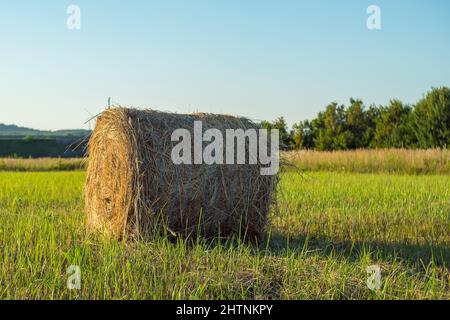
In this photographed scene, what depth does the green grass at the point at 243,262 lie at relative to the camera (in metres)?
4.29

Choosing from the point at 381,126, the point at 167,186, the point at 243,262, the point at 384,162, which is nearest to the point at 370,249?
the point at 243,262

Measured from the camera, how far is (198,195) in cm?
585

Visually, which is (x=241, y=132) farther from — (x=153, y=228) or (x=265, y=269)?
(x=265, y=269)

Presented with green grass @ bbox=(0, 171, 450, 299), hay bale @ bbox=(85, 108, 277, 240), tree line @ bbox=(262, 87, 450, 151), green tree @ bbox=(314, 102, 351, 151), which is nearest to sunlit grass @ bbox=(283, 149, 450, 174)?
tree line @ bbox=(262, 87, 450, 151)

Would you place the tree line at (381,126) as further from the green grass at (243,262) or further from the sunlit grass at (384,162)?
the green grass at (243,262)

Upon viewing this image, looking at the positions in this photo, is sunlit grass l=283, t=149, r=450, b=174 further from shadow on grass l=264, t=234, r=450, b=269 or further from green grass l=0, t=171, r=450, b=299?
shadow on grass l=264, t=234, r=450, b=269

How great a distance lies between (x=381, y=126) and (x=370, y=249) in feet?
94.2

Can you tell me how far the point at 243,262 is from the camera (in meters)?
4.88

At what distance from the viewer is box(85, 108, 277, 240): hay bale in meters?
5.77

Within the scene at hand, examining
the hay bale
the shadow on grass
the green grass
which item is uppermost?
the hay bale

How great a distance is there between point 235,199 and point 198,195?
455mm

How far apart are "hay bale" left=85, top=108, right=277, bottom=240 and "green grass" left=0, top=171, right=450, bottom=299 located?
0.83 ft

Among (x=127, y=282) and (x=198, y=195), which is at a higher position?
(x=198, y=195)
